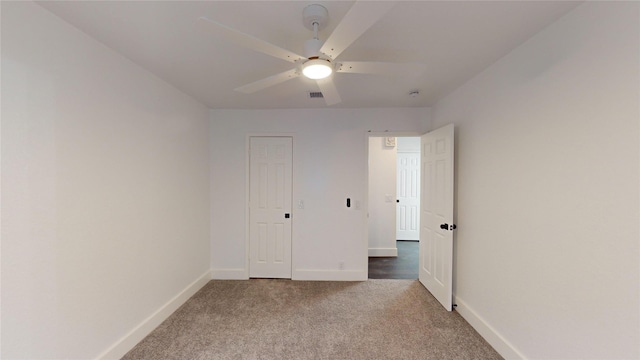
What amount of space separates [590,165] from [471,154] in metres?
1.11

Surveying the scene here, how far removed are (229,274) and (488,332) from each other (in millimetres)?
3056

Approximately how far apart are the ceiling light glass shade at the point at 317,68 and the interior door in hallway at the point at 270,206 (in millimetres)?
2004

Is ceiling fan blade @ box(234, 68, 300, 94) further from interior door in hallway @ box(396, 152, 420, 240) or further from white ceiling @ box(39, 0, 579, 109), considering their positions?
interior door in hallway @ box(396, 152, 420, 240)

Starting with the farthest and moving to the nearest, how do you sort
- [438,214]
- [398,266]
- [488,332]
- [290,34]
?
[398,266]
[438,214]
[488,332]
[290,34]

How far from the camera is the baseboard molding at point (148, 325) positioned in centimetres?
191

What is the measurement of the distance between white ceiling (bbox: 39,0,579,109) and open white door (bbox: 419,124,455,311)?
2.37 ft

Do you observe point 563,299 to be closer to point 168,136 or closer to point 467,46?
point 467,46

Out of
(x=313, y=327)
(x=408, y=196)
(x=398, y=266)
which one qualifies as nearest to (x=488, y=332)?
(x=313, y=327)

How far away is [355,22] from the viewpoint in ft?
3.65

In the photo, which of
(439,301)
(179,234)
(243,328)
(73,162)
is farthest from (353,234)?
(73,162)

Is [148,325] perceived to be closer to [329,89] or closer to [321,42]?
[329,89]

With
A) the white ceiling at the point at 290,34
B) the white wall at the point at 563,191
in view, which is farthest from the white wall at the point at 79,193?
the white wall at the point at 563,191

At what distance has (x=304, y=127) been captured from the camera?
348cm

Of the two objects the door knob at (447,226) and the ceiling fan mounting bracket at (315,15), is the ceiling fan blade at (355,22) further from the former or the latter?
the door knob at (447,226)
